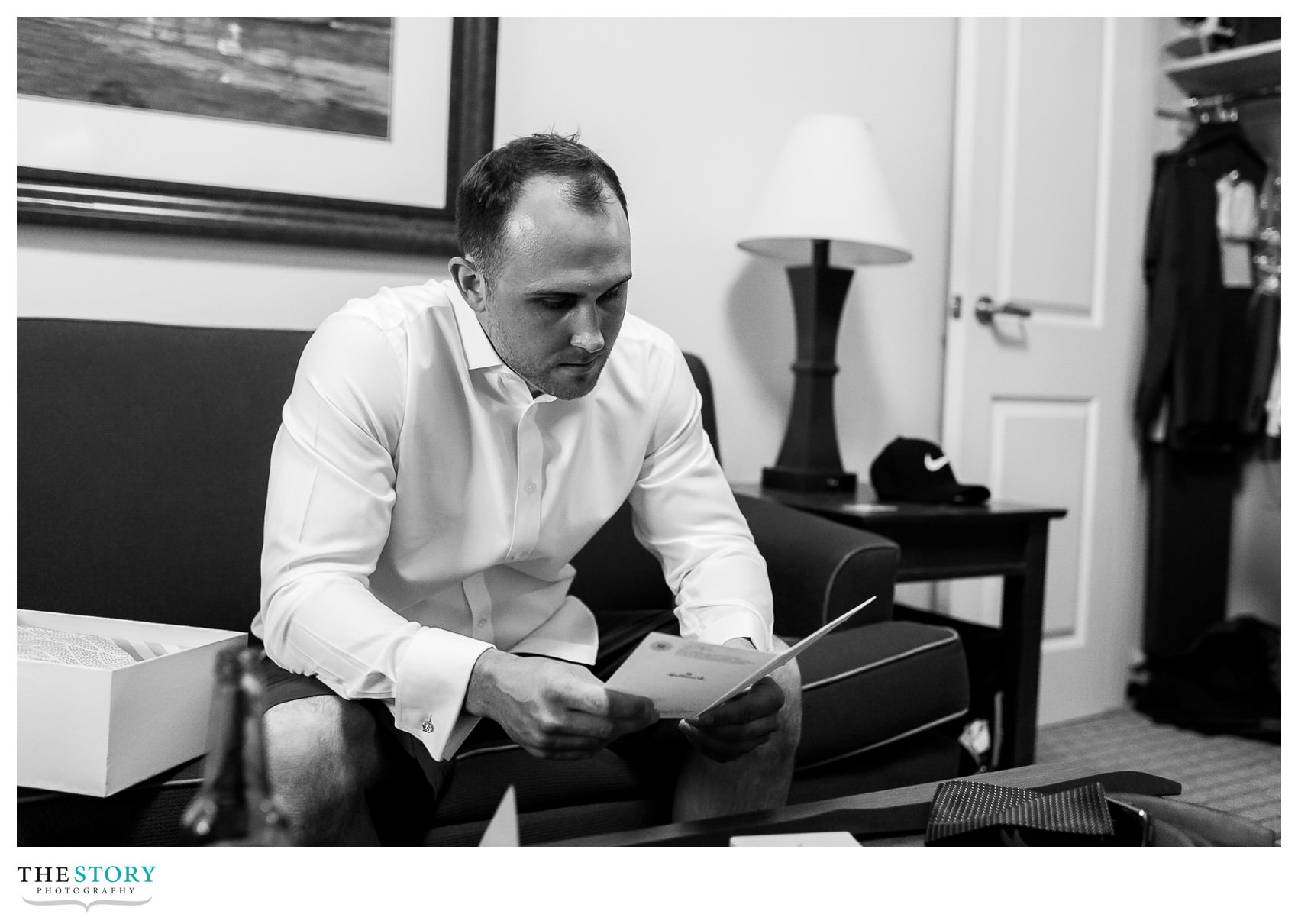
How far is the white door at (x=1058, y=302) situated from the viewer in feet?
8.05

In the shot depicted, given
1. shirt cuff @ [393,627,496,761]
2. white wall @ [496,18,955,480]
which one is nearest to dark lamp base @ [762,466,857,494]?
white wall @ [496,18,955,480]

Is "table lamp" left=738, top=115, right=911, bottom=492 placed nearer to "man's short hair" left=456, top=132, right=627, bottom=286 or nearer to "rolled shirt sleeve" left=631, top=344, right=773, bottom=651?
"rolled shirt sleeve" left=631, top=344, right=773, bottom=651

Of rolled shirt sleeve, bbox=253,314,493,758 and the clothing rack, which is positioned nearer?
rolled shirt sleeve, bbox=253,314,493,758

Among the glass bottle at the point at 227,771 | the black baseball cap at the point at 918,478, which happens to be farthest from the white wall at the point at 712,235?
the glass bottle at the point at 227,771

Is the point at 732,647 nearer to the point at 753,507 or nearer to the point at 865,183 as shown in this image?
the point at 753,507

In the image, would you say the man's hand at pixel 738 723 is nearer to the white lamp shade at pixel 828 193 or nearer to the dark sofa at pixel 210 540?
the dark sofa at pixel 210 540

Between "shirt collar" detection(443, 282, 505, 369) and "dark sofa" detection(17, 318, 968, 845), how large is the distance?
16.2 inches

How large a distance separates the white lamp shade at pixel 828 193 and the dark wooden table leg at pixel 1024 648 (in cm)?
61

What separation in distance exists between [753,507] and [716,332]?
538 millimetres

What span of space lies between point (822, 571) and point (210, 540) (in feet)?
2.73

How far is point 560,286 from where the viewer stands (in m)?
1.20

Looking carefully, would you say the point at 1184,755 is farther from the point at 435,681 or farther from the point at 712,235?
the point at 435,681

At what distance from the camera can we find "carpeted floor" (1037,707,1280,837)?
213cm

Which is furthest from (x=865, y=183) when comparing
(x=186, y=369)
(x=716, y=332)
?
(x=186, y=369)
